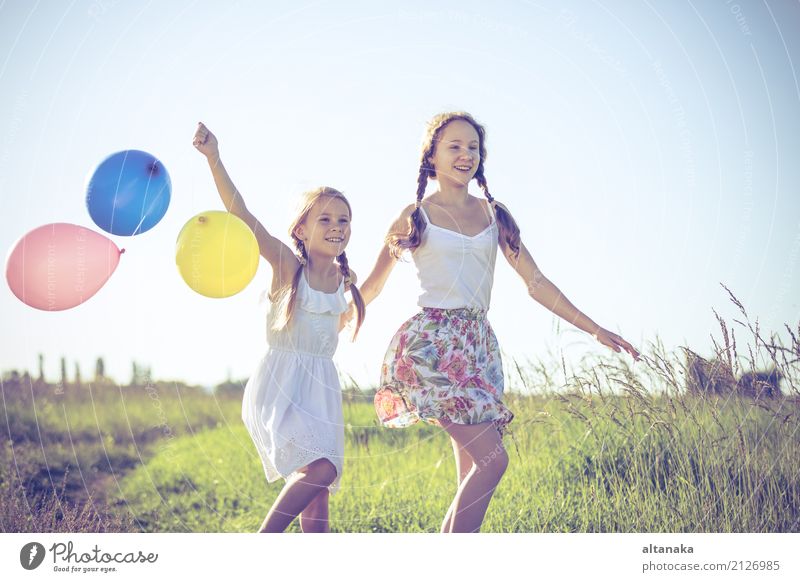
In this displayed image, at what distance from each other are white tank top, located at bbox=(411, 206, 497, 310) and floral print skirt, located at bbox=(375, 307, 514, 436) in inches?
1.9

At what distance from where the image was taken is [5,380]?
702cm

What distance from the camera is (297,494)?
383 cm

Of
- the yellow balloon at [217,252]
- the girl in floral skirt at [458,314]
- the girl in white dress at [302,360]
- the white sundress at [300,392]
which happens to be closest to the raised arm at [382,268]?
the girl in floral skirt at [458,314]

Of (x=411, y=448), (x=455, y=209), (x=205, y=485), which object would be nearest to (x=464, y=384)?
(x=455, y=209)

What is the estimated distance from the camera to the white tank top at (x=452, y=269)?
4.16 m

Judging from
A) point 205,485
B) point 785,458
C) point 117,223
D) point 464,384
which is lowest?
point 205,485

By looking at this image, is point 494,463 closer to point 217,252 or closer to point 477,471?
point 477,471

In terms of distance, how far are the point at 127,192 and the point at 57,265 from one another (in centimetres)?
45

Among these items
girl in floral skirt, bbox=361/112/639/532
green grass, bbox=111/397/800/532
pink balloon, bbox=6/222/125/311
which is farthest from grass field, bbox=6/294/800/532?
pink balloon, bbox=6/222/125/311

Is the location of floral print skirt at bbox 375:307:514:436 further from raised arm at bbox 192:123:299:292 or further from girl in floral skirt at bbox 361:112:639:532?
raised arm at bbox 192:123:299:292
